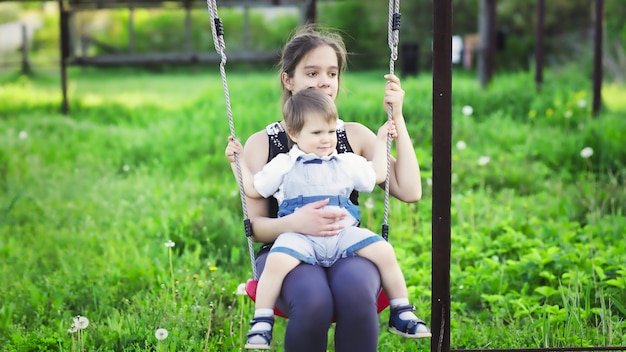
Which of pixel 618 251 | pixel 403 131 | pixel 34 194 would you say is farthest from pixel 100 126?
pixel 403 131

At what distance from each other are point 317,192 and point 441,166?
391 mm

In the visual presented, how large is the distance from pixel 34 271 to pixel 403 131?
2163mm

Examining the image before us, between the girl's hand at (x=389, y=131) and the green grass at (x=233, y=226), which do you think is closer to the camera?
the girl's hand at (x=389, y=131)

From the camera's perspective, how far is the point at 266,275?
9.25 ft

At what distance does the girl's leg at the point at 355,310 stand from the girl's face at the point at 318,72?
71 cm

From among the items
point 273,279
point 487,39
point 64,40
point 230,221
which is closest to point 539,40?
point 487,39

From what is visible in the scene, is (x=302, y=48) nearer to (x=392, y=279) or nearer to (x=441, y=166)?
(x=441, y=166)

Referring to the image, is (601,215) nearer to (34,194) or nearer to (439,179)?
(439,179)

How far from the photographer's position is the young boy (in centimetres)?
282

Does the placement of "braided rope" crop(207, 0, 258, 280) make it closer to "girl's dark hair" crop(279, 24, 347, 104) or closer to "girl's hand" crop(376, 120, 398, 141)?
"girl's dark hair" crop(279, 24, 347, 104)

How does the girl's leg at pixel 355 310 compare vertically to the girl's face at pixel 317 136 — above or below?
below

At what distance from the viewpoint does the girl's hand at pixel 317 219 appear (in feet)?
9.47

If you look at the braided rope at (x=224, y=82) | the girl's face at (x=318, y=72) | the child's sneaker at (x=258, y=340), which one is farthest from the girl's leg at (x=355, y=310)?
the girl's face at (x=318, y=72)

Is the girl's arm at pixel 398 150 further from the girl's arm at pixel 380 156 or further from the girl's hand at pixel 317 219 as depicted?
the girl's hand at pixel 317 219
